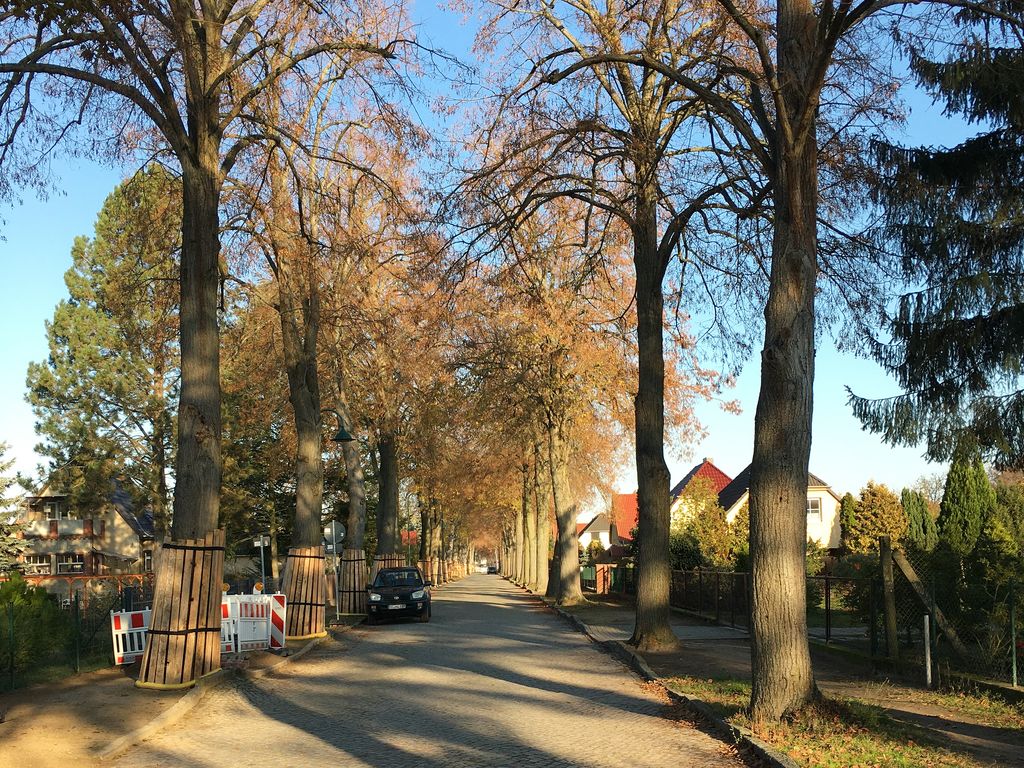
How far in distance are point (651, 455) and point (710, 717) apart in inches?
311

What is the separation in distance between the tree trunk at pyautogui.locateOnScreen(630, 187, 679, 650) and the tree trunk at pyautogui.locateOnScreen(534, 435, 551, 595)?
18.5m

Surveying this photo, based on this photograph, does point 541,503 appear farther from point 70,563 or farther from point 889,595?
point 70,563

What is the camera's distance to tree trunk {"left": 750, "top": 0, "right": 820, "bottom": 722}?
32.1ft

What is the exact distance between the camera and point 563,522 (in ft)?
115

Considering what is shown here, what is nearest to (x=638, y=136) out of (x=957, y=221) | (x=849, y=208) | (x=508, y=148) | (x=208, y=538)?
(x=508, y=148)

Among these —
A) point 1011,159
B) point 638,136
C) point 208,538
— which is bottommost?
point 208,538

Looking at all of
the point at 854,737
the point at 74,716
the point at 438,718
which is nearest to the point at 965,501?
the point at 854,737

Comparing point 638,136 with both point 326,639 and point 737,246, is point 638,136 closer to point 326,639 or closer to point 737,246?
point 737,246

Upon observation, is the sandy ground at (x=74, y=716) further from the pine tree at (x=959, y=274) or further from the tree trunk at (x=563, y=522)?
the tree trunk at (x=563, y=522)

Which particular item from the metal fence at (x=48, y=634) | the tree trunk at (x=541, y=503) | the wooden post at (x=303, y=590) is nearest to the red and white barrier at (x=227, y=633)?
the metal fence at (x=48, y=634)

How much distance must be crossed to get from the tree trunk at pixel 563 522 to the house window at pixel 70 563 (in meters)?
37.4

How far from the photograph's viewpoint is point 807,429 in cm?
1026

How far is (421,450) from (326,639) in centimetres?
1748

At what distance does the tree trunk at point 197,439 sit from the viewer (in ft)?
43.8
